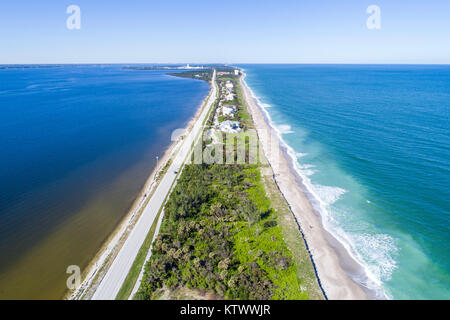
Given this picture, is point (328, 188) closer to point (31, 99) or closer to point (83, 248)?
point (83, 248)

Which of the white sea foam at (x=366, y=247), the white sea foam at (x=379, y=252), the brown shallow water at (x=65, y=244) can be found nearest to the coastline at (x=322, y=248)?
the white sea foam at (x=366, y=247)

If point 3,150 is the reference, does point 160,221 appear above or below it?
below

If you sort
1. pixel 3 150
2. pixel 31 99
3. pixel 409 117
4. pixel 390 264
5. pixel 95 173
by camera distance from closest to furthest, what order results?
pixel 390 264 → pixel 95 173 → pixel 3 150 → pixel 409 117 → pixel 31 99

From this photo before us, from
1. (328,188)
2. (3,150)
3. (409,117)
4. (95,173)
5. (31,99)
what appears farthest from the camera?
(31,99)

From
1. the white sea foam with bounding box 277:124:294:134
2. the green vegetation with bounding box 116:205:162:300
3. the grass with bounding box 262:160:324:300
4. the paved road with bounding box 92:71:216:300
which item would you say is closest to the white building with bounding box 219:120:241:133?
the white sea foam with bounding box 277:124:294:134

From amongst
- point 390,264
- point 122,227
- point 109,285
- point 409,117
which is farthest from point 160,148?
point 409,117

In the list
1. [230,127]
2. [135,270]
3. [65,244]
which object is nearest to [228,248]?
[135,270]

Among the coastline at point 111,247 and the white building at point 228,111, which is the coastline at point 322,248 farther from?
the white building at point 228,111

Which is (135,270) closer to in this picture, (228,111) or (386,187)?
(386,187)
